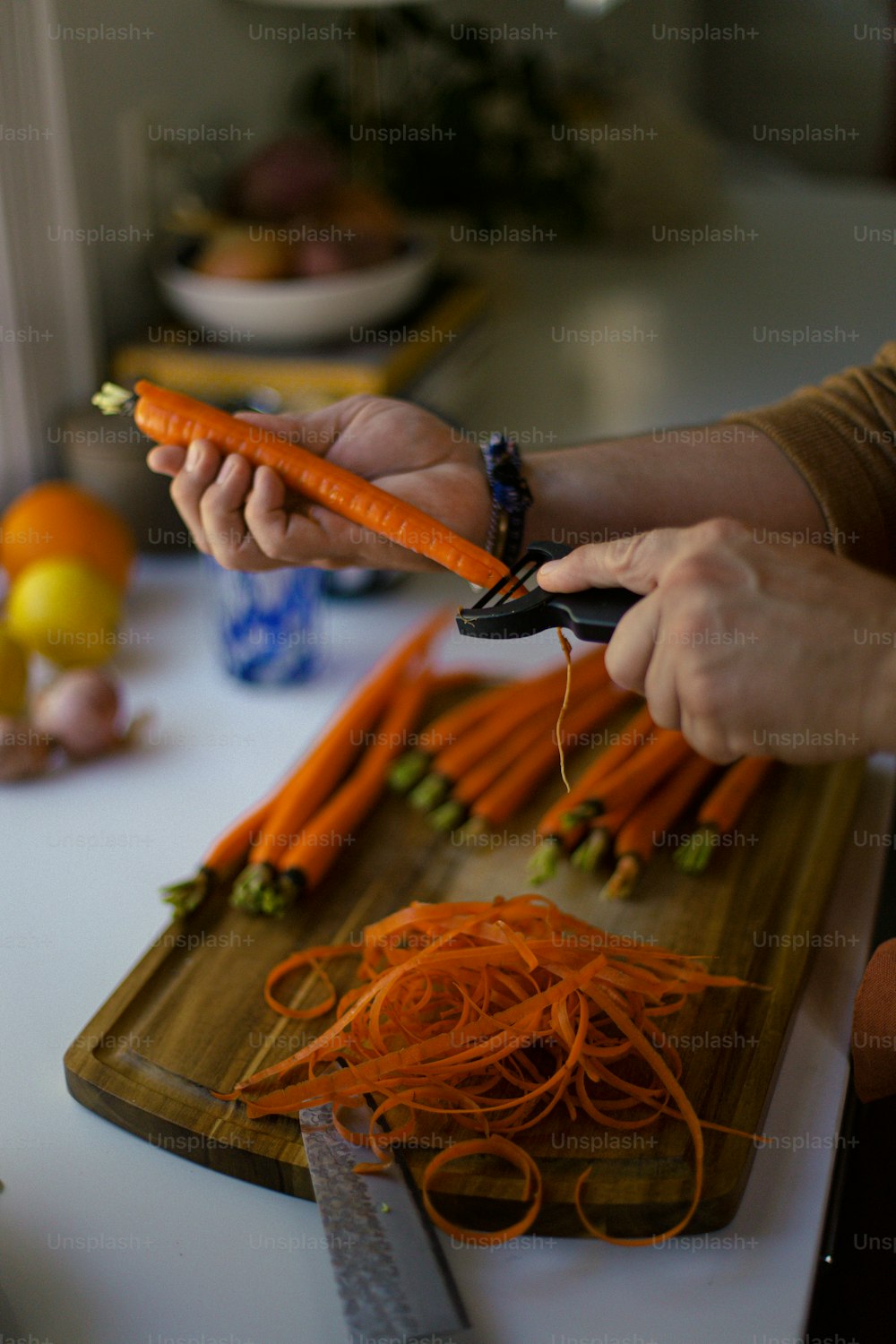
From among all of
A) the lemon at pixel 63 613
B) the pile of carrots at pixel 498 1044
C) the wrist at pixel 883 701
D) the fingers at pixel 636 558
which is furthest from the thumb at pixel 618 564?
the lemon at pixel 63 613

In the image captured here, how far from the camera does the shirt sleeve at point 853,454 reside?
3.36 feet

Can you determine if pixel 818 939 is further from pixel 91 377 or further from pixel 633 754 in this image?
pixel 91 377

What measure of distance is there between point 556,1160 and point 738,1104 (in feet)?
0.42

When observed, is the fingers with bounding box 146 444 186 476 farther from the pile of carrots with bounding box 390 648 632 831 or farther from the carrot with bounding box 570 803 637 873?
the carrot with bounding box 570 803 637 873

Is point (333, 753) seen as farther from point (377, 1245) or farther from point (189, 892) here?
point (377, 1245)

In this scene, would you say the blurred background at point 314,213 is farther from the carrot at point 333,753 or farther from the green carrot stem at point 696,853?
the green carrot stem at point 696,853

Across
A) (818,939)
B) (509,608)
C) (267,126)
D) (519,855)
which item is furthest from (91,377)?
(818,939)

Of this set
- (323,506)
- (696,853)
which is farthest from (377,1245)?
(323,506)

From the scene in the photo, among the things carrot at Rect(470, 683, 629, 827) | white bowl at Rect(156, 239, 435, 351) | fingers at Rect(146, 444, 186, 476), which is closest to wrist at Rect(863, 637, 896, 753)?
carrot at Rect(470, 683, 629, 827)

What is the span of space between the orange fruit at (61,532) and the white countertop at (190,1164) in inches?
3.5

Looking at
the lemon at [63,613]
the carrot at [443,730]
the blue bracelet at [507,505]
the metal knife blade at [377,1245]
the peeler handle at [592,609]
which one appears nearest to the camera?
the metal knife blade at [377,1245]

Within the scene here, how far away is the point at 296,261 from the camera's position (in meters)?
1.68

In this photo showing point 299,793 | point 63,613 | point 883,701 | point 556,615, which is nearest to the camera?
point 883,701

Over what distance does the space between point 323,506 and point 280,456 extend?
5 cm
